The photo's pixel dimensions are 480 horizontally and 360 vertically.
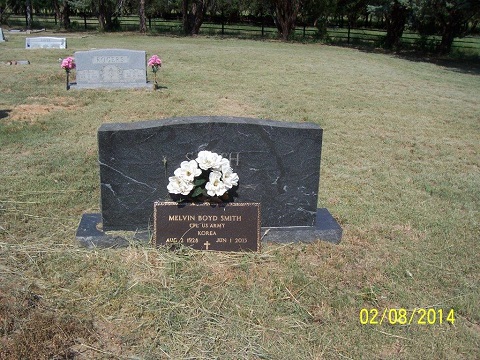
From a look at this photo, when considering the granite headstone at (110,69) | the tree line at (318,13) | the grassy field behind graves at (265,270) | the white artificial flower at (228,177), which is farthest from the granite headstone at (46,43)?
the white artificial flower at (228,177)

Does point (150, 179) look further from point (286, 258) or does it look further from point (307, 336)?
point (307, 336)

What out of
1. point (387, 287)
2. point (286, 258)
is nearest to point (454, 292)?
point (387, 287)

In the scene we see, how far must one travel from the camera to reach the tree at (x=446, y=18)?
18781 millimetres

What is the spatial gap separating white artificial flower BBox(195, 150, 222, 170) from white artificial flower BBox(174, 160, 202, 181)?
0.04 meters

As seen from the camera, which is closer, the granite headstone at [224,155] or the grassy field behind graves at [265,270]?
the grassy field behind graves at [265,270]

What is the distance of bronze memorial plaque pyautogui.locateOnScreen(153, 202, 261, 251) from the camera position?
376 cm

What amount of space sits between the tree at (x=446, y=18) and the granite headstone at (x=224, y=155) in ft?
58.6

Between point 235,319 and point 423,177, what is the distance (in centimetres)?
394

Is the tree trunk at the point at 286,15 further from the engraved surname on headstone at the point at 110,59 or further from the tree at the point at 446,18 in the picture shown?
the engraved surname on headstone at the point at 110,59

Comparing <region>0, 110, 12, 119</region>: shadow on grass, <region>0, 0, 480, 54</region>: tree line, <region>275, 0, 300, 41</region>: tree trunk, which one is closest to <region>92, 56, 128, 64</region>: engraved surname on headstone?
<region>0, 110, 12, 119</region>: shadow on grass

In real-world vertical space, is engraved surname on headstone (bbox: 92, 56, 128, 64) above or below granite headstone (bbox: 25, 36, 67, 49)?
below

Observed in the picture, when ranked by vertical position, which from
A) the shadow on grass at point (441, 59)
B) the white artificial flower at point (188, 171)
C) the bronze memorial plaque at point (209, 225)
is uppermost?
the shadow on grass at point (441, 59)

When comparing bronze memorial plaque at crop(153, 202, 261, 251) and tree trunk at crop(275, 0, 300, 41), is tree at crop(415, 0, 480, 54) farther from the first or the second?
bronze memorial plaque at crop(153, 202, 261, 251)
